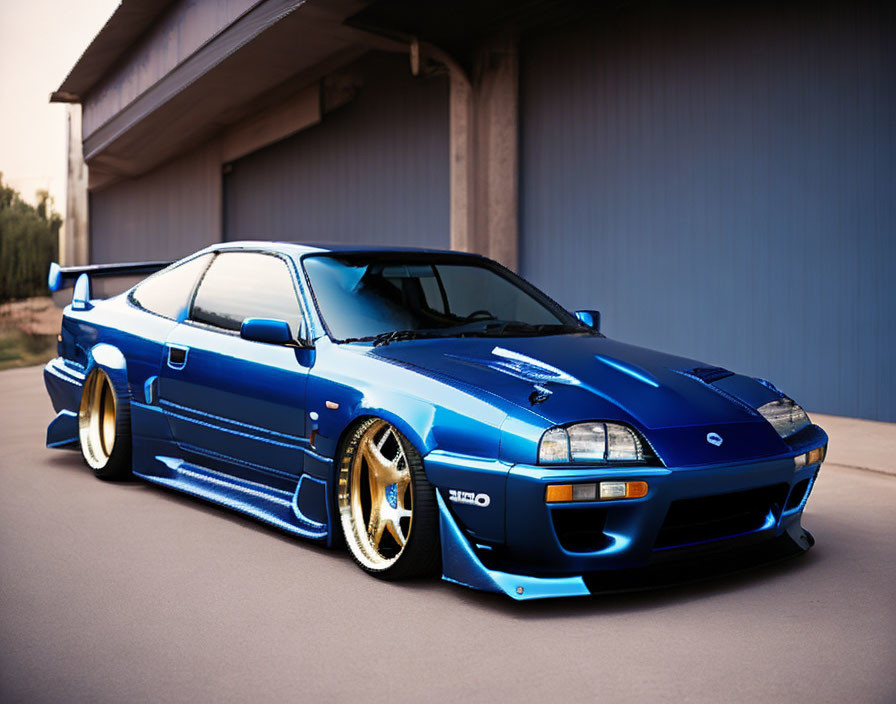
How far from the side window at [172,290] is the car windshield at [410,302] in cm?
Result: 100

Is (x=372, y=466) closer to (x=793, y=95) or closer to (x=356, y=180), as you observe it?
(x=793, y=95)

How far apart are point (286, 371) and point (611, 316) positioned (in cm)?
696

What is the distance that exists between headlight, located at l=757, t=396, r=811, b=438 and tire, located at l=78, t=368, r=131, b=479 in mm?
3300

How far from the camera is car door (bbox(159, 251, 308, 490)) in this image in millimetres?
4625

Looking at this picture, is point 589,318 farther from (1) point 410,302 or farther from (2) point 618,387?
(2) point 618,387

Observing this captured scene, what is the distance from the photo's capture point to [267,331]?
4559mm

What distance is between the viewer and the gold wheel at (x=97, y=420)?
6.17m

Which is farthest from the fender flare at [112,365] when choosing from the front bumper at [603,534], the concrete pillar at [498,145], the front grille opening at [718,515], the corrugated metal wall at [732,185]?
the concrete pillar at [498,145]

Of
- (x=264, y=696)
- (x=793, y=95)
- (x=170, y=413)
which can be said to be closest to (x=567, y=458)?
(x=264, y=696)

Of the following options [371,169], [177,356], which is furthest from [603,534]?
[371,169]

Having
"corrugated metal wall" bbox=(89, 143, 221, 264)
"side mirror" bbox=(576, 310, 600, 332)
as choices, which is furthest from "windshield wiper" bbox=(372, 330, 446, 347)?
"corrugated metal wall" bbox=(89, 143, 221, 264)

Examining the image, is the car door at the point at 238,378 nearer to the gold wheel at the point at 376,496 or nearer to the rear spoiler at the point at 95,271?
the gold wheel at the point at 376,496

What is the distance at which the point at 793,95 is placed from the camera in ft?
30.3

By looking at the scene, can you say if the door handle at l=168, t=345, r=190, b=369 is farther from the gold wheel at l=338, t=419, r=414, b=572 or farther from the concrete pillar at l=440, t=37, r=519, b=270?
the concrete pillar at l=440, t=37, r=519, b=270
